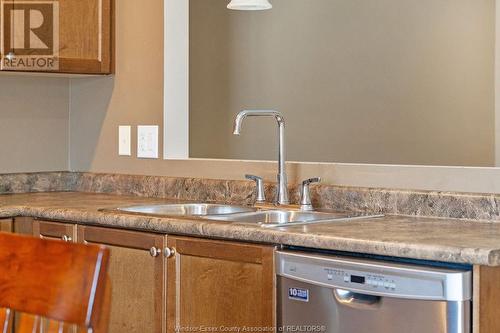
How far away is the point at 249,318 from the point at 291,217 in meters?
0.58

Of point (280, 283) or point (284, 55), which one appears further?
point (284, 55)

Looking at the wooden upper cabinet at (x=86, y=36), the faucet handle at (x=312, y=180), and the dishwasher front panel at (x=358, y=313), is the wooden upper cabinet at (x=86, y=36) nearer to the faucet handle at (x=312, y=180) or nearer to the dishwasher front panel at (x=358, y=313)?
the faucet handle at (x=312, y=180)

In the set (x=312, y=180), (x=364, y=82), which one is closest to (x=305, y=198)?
(x=312, y=180)

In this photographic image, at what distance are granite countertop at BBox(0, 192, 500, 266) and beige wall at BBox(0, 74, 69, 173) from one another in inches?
24.7

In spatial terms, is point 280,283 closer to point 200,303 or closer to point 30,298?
point 200,303

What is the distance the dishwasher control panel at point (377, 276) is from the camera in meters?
1.91

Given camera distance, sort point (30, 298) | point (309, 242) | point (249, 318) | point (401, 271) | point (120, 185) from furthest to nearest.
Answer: point (120, 185) → point (249, 318) → point (309, 242) → point (401, 271) → point (30, 298)

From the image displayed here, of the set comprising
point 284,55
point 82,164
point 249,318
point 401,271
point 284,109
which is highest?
point 284,55

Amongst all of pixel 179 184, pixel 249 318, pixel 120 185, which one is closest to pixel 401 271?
pixel 249 318

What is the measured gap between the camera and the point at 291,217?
2848 millimetres

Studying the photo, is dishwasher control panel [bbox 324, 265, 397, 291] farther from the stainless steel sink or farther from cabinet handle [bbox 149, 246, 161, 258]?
cabinet handle [bbox 149, 246, 161, 258]

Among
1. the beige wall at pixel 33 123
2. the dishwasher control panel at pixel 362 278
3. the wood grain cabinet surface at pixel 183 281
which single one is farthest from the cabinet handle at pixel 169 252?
the beige wall at pixel 33 123

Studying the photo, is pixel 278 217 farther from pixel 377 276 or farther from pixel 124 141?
pixel 124 141

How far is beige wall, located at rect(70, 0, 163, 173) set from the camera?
3.47 metres
